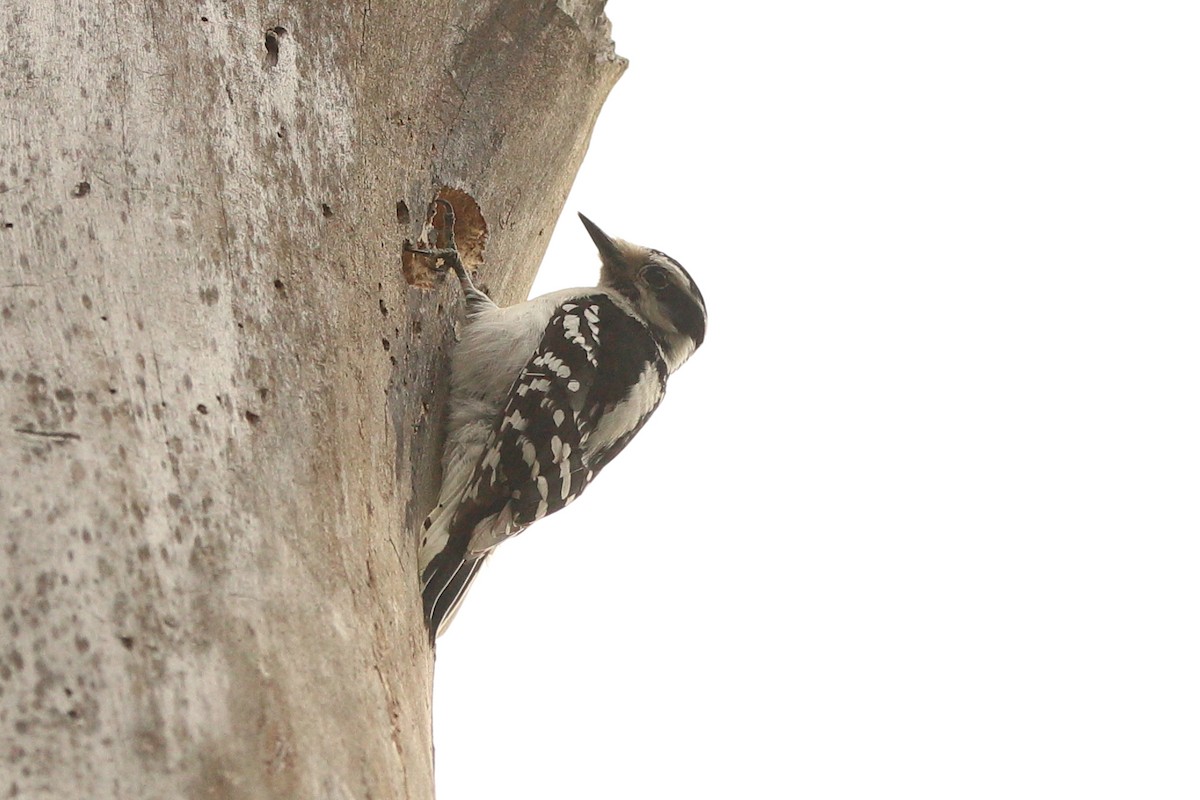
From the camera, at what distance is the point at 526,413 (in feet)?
10.0

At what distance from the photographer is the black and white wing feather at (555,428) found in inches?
112

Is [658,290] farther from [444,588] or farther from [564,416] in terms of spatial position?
[444,588]

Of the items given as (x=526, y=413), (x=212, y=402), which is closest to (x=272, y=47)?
(x=212, y=402)

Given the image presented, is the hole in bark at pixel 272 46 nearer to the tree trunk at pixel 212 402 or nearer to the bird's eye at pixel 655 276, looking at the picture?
the tree trunk at pixel 212 402

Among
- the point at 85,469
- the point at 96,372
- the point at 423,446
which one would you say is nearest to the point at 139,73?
the point at 96,372

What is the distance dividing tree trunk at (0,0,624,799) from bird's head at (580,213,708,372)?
1117mm

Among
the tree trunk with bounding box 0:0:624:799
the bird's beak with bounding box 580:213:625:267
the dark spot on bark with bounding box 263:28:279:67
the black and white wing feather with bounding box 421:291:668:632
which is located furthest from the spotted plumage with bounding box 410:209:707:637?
the dark spot on bark with bounding box 263:28:279:67

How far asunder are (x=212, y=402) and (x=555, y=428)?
4.10 feet

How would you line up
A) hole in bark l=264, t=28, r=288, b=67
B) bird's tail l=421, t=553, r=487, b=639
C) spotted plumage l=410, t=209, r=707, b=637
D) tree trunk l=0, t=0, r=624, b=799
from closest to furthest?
tree trunk l=0, t=0, r=624, b=799 < hole in bark l=264, t=28, r=288, b=67 < bird's tail l=421, t=553, r=487, b=639 < spotted plumage l=410, t=209, r=707, b=637

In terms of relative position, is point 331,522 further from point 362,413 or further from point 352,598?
point 362,413

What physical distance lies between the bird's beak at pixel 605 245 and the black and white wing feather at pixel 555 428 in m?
0.25

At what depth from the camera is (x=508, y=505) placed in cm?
295

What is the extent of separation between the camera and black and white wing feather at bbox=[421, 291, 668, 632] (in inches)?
112

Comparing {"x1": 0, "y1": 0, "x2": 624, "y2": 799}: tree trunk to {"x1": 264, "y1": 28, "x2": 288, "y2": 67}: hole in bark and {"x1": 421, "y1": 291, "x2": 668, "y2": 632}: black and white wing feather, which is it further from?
{"x1": 421, "y1": 291, "x2": 668, "y2": 632}: black and white wing feather
